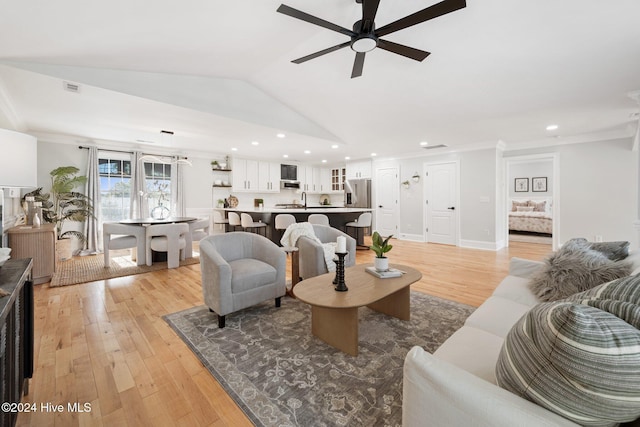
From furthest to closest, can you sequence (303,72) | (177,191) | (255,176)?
(255,176), (177,191), (303,72)

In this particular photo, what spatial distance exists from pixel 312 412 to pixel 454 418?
0.91 m

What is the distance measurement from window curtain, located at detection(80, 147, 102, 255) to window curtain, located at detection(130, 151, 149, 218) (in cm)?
62

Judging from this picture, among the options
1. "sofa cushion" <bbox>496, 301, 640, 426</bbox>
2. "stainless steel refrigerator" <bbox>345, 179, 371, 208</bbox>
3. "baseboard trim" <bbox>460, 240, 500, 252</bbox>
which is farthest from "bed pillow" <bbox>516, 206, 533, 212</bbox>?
"sofa cushion" <bbox>496, 301, 640, 426</bbox>

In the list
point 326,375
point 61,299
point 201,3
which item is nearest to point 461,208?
point 326,375

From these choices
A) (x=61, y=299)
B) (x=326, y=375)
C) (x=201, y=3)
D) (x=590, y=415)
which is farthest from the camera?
(x=61, y=299)

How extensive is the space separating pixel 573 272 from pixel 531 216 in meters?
7.47

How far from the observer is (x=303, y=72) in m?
3.56

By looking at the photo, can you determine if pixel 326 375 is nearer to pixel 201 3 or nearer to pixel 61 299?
Answer: pixel 201 3

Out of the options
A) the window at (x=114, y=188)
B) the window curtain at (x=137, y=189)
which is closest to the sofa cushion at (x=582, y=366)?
the window curtain at (x=137, y=189)

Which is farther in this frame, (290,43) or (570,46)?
(290,43)

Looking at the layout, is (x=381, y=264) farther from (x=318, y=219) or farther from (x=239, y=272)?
(x=318, y=219)

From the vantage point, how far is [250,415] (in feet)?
Answer: 4.75

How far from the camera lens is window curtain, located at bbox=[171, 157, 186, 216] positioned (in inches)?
259

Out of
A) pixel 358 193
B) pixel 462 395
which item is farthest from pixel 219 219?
pixel 462 395
